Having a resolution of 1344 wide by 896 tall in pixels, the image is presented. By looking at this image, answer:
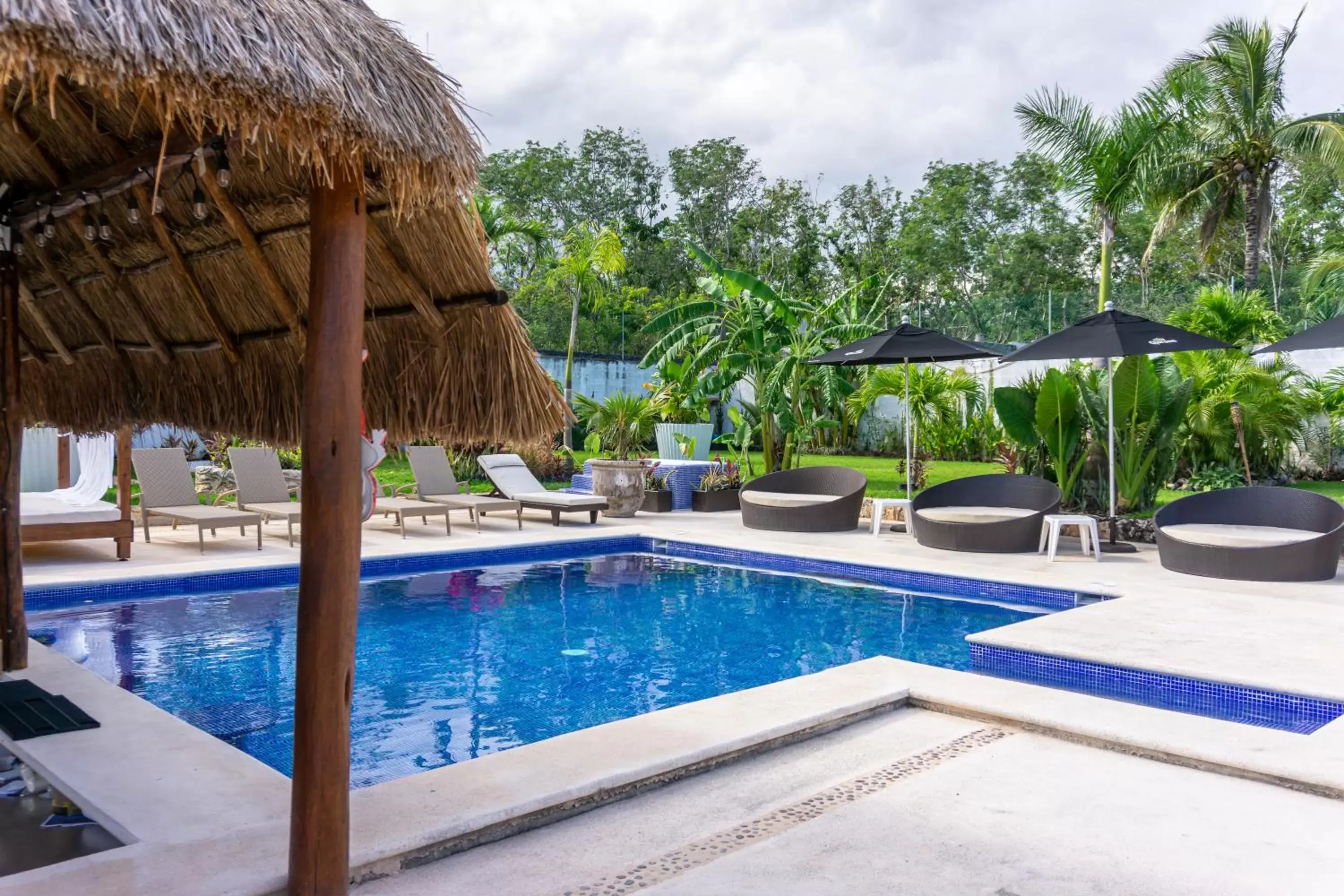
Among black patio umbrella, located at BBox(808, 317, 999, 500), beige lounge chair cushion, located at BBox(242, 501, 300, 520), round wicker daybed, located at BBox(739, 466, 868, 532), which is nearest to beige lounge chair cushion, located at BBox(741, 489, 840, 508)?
round wicker daybed, located at BBox(739, 466, 868, 532)

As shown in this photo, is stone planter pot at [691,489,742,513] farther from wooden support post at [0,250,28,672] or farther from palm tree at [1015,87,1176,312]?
wooden support post at [0,250,28,672]

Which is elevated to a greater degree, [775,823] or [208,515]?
[208,515]

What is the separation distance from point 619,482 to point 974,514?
4825mm

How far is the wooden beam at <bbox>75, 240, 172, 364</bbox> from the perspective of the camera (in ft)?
17.3

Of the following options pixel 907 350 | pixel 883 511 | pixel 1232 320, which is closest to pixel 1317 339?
pixel 907 350

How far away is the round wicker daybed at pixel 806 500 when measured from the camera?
12.0 m

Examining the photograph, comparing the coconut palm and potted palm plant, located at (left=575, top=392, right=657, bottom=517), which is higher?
the coconut palm

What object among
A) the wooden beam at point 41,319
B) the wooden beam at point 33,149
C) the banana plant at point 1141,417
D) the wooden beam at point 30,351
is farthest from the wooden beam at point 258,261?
the banana plant at point 1141,417

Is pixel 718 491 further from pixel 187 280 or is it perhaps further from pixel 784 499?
pixel 187 280

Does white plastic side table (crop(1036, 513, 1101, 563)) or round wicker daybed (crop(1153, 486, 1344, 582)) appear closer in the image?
round wicker daybed (crop(1153, 486, 1344, 582))

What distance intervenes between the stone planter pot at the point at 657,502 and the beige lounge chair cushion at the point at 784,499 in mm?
1977

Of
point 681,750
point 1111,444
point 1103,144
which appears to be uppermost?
point 1103,144

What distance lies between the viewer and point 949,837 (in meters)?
3.61

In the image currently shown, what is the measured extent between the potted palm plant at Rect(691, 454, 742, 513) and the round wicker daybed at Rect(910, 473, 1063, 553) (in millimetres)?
4046
